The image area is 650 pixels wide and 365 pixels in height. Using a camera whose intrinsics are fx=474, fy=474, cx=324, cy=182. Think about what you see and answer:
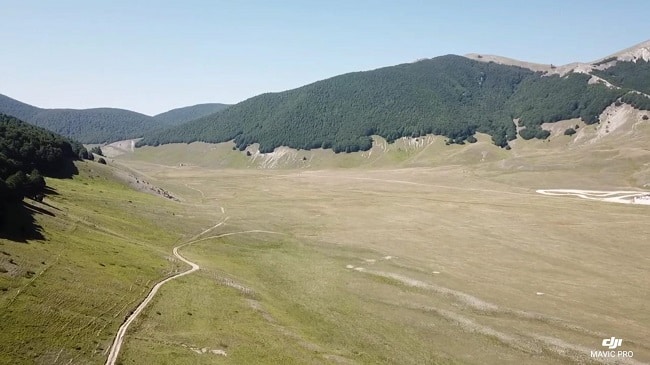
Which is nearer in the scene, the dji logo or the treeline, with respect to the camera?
the dji logo

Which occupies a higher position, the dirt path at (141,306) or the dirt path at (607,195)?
the dirt path at (141,306)

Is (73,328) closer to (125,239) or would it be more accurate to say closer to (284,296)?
(284,296)

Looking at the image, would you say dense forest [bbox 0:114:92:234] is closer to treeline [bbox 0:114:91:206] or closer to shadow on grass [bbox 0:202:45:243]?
treeline [bbox 0:114:91:206]

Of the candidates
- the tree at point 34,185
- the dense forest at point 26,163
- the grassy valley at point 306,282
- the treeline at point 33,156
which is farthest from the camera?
the treeline at point 33,156

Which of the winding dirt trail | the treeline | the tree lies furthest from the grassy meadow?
the treeline

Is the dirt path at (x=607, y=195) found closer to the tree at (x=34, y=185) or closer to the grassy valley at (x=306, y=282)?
the grassy valley at (x=306, y=282)

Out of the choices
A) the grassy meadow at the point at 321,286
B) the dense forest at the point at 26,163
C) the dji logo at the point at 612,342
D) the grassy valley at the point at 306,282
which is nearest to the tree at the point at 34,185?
the dense forest at the point at 26,163

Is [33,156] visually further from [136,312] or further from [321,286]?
[136,312]
